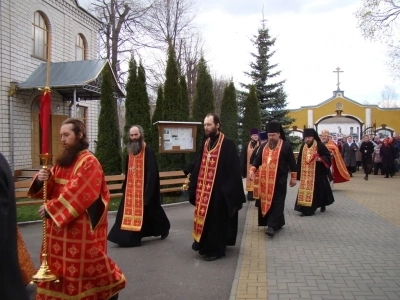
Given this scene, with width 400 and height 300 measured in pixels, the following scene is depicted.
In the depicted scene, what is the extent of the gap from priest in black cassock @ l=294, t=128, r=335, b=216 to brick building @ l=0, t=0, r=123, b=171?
25.1 feet

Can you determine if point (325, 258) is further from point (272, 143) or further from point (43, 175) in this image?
point (43, 175)

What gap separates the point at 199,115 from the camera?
15.0m

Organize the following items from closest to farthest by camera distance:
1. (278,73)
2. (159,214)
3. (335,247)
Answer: (335,247), (159,214), (278,73)

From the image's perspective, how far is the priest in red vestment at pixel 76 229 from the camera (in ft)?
10.8

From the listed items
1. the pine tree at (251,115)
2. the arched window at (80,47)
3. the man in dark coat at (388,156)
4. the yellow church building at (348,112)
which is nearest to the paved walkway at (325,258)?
the pine tree at (251,115)

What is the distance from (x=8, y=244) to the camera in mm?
1714

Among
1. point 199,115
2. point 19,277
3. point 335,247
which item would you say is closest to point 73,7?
point 199,115

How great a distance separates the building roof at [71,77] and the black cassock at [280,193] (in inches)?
359

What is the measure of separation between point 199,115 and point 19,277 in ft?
43.7

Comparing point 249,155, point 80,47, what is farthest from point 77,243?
point 80,47

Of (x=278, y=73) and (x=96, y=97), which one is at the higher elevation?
(x=278, y=73)

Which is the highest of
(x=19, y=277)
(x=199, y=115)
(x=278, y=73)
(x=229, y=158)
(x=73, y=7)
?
(x=73, y=7)

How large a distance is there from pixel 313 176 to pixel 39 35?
513 inches

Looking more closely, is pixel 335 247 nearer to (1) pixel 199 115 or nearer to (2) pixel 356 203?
(2) pixel 356 203
